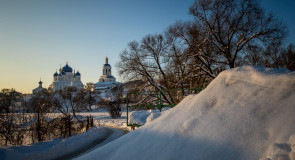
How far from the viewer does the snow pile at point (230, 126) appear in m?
2.48

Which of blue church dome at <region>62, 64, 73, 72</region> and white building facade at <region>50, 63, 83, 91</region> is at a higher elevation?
blue church dome at <region>62, 64, 73, 72</region>

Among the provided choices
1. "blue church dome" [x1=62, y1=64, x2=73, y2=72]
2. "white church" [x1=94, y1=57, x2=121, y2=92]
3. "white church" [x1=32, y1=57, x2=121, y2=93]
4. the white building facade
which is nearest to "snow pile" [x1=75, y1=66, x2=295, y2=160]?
"white church" [x1=32, y1=57, x2=121, y2=93]

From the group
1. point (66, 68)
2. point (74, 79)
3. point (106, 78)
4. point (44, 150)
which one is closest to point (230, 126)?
point (44, 150)

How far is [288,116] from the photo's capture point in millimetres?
2559

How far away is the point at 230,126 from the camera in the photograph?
9.59 feet

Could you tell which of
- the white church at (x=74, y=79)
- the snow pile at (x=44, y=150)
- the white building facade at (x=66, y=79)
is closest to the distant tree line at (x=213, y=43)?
the snow pile at (x=44, y=150)

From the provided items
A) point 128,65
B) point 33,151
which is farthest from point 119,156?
point 128,65

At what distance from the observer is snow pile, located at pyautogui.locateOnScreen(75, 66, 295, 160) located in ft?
8.13

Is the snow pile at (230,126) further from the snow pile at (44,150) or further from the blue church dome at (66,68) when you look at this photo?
the blue church dome at (66,68)

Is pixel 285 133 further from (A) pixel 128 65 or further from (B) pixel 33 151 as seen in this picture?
(A) pixel 128 65

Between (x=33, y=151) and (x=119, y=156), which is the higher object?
(x=119, y=156)

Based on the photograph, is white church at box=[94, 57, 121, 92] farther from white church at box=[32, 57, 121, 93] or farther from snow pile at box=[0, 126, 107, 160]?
snow pile at box=[0, 126, 107, 160]

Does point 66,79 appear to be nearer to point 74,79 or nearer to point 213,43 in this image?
point 74,79

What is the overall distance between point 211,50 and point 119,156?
12.1 metres
